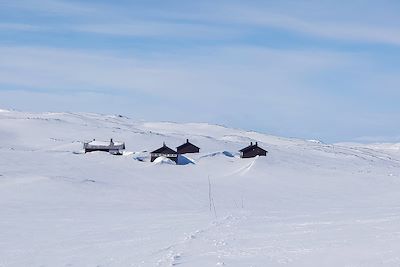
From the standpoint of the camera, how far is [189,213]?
25047 millimetres

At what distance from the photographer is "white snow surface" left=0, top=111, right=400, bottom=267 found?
1295cm

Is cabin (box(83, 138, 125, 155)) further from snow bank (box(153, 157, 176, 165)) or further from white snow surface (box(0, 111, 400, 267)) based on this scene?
snow bank (box(153, 157, 176, 165))

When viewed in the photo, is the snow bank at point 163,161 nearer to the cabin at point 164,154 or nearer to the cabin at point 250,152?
the cabin at point 164,154

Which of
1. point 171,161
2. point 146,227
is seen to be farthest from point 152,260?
point 171,161

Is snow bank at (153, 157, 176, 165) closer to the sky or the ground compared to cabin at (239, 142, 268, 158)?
closer to the ground

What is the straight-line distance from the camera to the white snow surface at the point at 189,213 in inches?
510

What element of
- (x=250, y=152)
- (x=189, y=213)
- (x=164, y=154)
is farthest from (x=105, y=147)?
(x=189, y=213)

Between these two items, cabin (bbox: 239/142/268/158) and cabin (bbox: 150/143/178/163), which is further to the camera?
cabin (bbox: 239/142/268/158)

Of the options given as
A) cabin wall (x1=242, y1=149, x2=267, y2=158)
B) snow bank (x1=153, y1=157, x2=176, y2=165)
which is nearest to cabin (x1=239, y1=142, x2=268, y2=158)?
cabin wall (x1=242, y1=149, x2=267, y2=158)

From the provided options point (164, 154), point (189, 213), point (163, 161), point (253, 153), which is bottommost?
point (189, 213)

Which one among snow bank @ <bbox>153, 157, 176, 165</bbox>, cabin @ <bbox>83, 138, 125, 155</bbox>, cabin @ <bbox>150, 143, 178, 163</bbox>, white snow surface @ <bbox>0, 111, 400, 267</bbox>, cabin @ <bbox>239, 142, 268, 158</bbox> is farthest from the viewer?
cabin @ <bbox>239, 142, 268, 158</bbox>

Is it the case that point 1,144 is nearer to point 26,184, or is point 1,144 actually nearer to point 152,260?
point 26,184

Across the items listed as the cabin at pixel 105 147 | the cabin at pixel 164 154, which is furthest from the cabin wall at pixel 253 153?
the cabin at pixel 105 147

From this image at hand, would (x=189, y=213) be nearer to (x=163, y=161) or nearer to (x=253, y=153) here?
(x=163, y=161)
